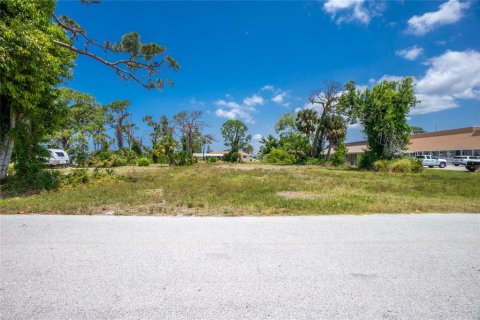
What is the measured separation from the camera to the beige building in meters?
42.2

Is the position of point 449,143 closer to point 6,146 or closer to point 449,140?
point 449,140

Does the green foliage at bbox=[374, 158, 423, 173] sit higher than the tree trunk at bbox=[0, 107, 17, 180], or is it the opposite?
the tree trunk at bbox=[0, 107, 17, 180]

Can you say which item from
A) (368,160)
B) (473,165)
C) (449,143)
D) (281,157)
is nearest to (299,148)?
(281,157)

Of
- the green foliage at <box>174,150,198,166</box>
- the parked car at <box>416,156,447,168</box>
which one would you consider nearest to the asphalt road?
the green foliage at <box>174,150,198,166</box>

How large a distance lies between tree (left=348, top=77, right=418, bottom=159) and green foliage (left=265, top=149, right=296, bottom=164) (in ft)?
50.1

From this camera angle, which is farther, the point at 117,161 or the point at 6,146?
the point at 117,161

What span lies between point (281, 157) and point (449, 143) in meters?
29.0

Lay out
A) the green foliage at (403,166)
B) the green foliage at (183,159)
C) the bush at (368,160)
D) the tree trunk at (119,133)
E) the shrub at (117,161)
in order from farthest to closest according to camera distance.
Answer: the tree trunk at (119,133), the green foliage at (183,159), the shrub at (117,161), the bush at (368,160), the green foliage at (403,166)

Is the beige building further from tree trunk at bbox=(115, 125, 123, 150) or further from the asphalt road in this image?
tree trunk at bbox=(115, 125, 123, 150)

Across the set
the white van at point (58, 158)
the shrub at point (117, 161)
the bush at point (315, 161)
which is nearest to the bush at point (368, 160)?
the bush at point (315, 161)

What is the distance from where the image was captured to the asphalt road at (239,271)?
2.70 metres

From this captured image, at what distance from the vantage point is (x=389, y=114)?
1021 inches

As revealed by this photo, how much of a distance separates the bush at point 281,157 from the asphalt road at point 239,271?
36017mm

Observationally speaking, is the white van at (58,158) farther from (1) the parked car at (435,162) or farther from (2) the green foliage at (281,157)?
(1) the parked car at (435,162)
